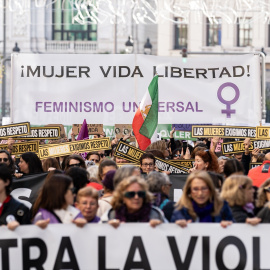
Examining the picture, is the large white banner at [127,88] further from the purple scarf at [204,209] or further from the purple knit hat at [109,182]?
the purple scarf at [204,209]

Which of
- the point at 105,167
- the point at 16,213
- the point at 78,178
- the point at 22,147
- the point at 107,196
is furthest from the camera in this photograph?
the point at 22,147

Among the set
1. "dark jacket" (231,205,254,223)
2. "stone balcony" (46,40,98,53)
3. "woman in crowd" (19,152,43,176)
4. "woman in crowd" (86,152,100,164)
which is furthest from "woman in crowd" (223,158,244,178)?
"stone balcony" (46,40,98,53)

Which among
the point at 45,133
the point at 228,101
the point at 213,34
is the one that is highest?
the point at 213,34

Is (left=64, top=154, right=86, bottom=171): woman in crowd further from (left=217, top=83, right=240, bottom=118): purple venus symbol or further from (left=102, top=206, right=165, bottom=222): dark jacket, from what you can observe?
(left=217, top=83, right=240, bottom=118): purple venus symbol

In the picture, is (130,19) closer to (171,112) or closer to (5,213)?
(171,112)

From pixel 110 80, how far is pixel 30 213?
617 centimetres

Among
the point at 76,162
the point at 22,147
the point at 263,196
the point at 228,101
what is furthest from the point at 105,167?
the point at 228,101

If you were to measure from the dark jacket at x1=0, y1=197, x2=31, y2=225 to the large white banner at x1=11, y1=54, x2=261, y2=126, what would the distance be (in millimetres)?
6200

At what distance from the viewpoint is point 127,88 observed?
1562 cm

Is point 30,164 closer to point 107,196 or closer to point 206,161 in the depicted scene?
point 206,161

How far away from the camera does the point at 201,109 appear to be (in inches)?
615

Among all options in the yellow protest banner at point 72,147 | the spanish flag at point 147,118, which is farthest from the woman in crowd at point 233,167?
the spanish flag at point 147,118

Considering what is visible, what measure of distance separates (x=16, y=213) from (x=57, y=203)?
26.4 inches

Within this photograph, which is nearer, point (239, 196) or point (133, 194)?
point (133, 194)
